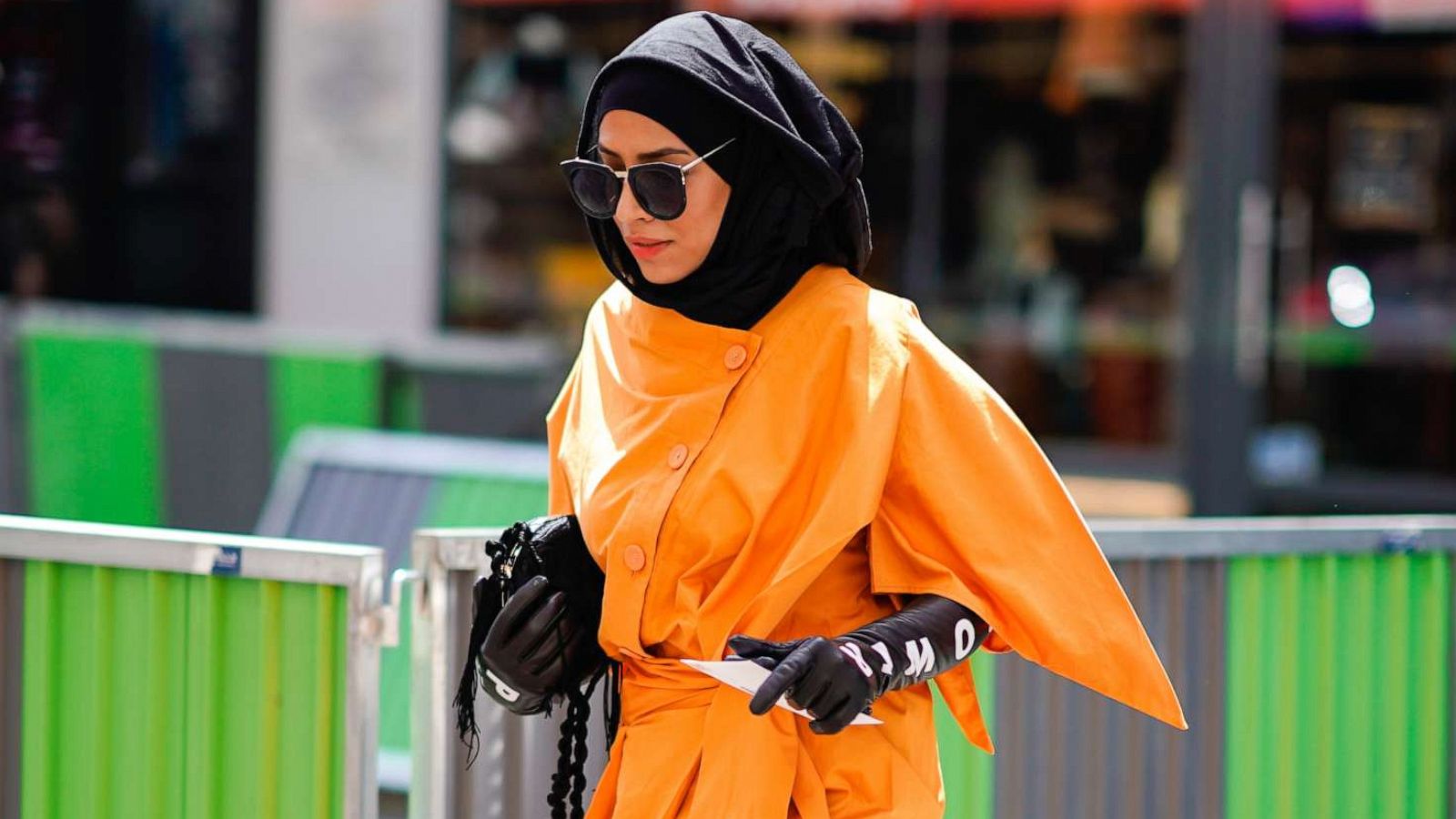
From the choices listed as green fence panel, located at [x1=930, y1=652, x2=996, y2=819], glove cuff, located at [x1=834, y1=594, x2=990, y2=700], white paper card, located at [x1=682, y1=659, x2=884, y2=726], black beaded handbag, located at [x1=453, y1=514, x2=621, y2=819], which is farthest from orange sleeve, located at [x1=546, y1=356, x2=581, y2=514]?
green fence panel, located at [x1=930, y1=652, x2=996, y2=819]

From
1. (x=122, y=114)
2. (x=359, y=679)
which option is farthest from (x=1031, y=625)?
(x=122, y=114)

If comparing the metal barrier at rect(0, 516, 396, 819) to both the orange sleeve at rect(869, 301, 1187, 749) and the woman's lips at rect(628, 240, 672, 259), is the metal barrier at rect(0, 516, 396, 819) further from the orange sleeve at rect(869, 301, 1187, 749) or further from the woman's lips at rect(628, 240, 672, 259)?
the orange sleeve at rect(869, 301, 1187, 749)

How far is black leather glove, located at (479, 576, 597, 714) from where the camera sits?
7.89 feet

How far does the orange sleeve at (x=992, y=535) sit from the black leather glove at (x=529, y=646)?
40 cm

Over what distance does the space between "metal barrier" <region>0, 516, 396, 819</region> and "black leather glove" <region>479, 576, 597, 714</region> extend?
56cm

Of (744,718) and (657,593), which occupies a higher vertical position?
(657,593)

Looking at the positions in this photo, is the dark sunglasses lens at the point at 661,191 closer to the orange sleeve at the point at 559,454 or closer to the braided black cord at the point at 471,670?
the orange sleeve at the point at 559,454

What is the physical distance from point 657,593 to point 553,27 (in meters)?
7.78

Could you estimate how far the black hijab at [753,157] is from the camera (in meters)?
2.29

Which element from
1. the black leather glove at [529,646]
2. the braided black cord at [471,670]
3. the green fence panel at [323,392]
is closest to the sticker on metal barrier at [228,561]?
the braided black cord at [471,670]

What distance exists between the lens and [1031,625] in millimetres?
2312

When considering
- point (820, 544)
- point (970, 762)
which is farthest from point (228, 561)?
point (970, 762)

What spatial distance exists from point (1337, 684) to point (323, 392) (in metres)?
4.57

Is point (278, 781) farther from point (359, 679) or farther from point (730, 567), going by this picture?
point (730, 567)
